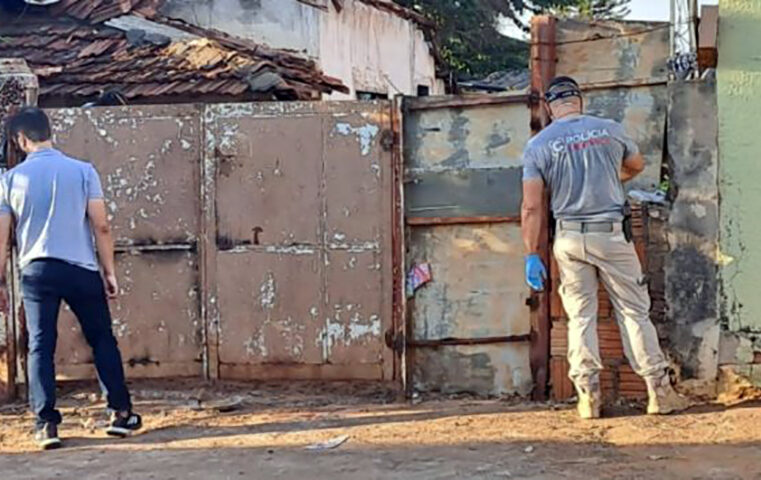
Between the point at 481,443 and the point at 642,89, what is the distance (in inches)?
91.0

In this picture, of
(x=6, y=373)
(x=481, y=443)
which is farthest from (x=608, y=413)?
(x=6, y=373)

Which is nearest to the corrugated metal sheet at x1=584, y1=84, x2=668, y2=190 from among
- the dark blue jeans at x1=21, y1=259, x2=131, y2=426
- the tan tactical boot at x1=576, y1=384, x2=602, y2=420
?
the tan tactical boot at x1=576, y1=384, x2=602, y2=420

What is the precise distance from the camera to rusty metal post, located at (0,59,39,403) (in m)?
6.95

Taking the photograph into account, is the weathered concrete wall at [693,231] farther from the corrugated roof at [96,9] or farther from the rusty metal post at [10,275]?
the corrugated roof at [96,9]

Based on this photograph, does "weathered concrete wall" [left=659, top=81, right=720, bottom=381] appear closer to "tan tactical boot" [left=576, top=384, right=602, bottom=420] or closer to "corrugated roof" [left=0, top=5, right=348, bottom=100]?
"tan tactical boot" [left=576, top=384, right=602, bottom=420]

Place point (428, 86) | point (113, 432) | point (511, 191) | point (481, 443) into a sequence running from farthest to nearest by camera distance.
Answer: point (428, 86)
point (511, 191)
point (113, 432)
point (481, 443)

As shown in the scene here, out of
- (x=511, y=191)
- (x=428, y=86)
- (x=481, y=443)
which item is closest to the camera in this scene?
(x=481, y=443)

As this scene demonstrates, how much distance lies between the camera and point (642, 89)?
6344 millimetres

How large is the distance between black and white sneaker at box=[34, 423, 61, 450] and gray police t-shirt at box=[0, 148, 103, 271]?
91 centimetres

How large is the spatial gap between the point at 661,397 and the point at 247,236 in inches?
108

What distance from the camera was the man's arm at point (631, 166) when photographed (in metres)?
5.97

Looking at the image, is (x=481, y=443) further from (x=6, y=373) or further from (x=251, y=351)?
(x=6, y=373)

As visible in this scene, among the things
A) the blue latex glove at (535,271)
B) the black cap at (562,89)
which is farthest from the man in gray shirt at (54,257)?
the black cap at (562,89)

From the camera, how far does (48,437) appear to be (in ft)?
19.5
